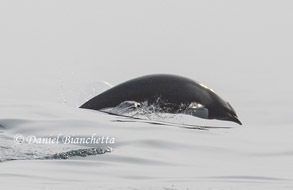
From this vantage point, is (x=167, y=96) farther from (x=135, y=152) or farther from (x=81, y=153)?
(x=81, y=153)

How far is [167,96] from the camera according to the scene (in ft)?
58.3

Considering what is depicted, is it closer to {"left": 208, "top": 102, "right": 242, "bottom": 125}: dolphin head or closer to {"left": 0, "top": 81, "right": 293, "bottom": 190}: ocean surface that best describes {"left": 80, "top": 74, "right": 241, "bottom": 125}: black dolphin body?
{"left": 208, "top": 102, "right": 242, "bottom": 125}: dolphin head

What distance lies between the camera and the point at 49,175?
1170 cm

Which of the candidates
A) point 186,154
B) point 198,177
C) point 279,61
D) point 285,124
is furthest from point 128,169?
point 279,61

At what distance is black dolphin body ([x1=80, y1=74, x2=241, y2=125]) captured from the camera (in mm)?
17703

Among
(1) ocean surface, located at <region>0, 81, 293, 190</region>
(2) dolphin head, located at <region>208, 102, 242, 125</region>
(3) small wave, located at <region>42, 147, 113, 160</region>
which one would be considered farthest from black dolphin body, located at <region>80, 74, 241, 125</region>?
(3) small wave, located at <region>42, 147, 113, 160</region>

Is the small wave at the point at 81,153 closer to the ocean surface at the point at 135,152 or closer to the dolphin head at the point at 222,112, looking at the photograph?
the ocean surface at the point at 135,152

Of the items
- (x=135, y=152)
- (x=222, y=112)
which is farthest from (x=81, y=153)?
(x=222, y=112)

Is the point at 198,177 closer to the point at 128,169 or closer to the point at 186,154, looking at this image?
the point at 128,169

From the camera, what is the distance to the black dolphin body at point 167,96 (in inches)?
697

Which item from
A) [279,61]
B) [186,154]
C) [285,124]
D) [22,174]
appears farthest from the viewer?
[279,61]

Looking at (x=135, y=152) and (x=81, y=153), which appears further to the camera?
(x=135, y=152)

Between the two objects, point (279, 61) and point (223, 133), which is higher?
point (279, 61)

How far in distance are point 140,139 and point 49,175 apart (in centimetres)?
365
